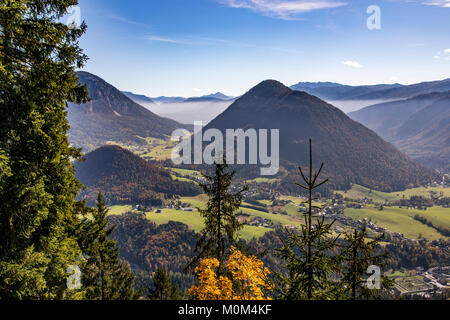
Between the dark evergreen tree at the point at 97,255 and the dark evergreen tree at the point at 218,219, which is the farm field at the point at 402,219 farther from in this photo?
the dark evergreen tree at the point at 97,255

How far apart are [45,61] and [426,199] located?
22646 centimetres

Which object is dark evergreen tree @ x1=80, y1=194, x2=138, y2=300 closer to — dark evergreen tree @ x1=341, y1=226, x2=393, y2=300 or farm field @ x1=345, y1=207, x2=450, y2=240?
dark evergreen tree @ x1=341, y1=226, x2=393, y2=300

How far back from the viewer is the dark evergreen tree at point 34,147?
8.27 metres

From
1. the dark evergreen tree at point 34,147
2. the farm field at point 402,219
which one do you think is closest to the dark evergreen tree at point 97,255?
the dark evergreen tree at point 34,147

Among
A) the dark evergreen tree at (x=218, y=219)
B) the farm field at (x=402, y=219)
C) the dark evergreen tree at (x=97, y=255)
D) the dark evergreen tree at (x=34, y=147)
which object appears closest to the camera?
the dark evergreen tree at (x=34, y=147)

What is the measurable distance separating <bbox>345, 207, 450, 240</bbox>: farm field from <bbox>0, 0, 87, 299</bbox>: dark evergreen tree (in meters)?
151

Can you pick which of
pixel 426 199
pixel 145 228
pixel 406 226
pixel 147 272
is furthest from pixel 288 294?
Answer: pixel 426 199

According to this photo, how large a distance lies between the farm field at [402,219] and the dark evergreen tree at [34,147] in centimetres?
15056

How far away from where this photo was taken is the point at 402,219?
13912 centimetres

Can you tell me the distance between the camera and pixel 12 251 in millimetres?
8578

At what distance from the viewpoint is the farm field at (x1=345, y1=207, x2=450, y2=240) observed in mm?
125887

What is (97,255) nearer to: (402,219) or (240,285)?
(240,285)

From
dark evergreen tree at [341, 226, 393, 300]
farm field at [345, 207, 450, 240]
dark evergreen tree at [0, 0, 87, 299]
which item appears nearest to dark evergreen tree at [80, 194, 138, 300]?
dark evergreen tree at [0, 0, 87, 299]
